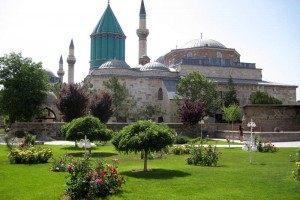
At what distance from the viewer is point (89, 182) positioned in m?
6.74

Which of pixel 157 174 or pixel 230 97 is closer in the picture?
pixel 157 174

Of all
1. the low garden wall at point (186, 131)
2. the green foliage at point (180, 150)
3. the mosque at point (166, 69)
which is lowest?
the green foliage at point (180, 150)

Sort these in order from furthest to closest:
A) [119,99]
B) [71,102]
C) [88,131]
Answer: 1. [119,99]
2. [71,102]
3. [88,131]

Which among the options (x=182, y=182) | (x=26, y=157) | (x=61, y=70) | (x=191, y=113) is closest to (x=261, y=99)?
(x=191, y=113)

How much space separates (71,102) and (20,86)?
370cm

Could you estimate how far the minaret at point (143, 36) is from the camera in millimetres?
43719

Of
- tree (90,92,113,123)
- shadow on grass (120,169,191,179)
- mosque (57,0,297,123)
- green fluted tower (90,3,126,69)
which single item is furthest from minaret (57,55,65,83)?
shadow on grass (120,169,191,179)

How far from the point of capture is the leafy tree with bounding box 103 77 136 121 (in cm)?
3369

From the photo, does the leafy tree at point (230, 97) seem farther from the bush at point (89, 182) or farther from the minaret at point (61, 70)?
the minaret at point (61, 70)

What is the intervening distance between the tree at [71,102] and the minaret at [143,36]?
754 inches

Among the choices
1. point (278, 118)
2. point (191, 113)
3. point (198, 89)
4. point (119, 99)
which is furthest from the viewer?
point (119, 99)

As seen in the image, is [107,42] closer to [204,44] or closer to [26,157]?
[204,44]

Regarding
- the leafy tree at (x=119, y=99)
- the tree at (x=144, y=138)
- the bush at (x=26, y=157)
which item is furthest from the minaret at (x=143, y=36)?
the tree at (x=144, y=138)

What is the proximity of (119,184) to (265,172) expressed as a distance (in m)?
4.50
